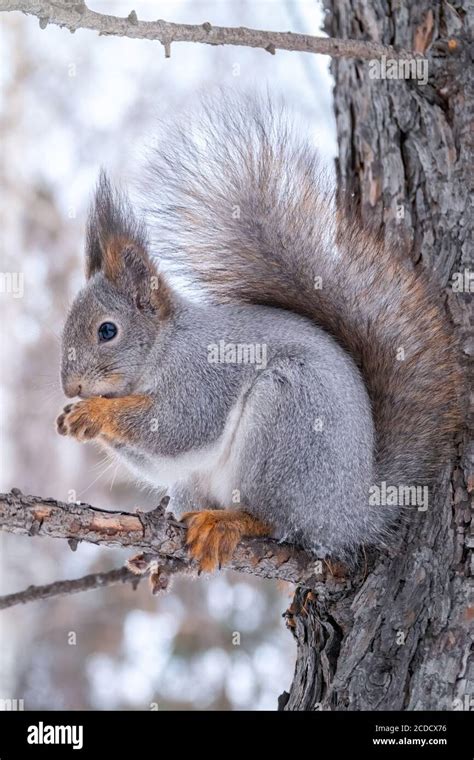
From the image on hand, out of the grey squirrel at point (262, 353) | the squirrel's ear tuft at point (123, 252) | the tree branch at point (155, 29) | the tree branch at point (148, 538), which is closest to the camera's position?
the tree branch at point (148, 538)

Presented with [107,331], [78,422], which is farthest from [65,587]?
[107,331]

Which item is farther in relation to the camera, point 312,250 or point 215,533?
point 312,250

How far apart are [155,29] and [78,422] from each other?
2.93 ft

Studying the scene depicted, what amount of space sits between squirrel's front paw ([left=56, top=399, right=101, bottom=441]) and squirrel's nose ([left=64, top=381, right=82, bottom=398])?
0.27 ft

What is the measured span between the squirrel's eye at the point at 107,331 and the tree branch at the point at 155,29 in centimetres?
70

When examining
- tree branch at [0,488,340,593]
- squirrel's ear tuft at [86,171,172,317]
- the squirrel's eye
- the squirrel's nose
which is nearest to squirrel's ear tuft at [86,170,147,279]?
squirrel's ear tuft at [86,171,172,317]

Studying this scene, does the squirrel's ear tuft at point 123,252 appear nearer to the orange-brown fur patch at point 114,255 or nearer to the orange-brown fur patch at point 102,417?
the orange-brown fur patch at point 114,255

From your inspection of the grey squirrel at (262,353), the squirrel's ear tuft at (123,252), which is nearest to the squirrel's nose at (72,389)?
the grey squirrel at (262,353)

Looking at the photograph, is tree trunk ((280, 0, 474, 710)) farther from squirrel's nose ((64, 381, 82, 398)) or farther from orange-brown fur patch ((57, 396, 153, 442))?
squirrel's nose ((64, 381, 82, 398))

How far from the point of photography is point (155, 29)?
1.84 metres

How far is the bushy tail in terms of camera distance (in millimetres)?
2105

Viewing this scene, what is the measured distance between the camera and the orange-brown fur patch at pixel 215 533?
1.91 metres

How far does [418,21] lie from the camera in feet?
7.91

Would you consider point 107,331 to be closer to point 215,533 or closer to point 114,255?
point 114,255
